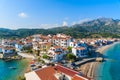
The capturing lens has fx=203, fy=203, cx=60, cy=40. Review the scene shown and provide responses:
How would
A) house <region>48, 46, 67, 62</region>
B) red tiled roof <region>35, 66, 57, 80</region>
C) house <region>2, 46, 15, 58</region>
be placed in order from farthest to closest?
1. house <region>2, 46, 15, 58</region>
2. house <region>48, 46, 67, 62</region>
3. red tiled roof <region>35, 66, 57, 80</region>

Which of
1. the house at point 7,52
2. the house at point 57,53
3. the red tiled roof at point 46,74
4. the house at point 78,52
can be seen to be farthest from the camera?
the house at point 7,52

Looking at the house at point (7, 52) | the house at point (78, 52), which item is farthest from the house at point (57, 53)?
the house at point (7, 52)

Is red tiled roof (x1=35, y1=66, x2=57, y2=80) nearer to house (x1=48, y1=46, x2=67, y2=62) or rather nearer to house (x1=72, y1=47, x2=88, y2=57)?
house (x1=48, y1=46, x2=67, y2=62)

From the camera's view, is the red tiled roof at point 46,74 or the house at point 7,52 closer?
the red tiled roof at point 46,74

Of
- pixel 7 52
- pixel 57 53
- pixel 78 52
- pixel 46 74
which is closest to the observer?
pixel 46 74

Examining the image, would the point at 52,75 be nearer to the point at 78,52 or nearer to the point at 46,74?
the point at 46,74

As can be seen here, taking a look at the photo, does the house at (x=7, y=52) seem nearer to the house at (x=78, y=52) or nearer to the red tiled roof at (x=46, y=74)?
the house at (x=78, y=52)

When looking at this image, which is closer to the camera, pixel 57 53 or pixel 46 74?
pixel 46 74

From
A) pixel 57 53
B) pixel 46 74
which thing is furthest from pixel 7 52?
pixel 46 74

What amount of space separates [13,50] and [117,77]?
34.9ft

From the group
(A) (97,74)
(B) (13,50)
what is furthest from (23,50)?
(A) (97,74)

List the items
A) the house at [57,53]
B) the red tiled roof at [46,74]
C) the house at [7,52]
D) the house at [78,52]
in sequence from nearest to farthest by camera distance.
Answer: the red tiled roof at [46,74] → the house at [57,53] → the house at [78,52] → the house at [7,52]

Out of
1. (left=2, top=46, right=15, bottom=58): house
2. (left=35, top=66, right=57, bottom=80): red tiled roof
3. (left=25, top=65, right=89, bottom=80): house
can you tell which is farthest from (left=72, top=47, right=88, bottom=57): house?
(left=35, top=66, right=57, bottom=80): red tiled roof

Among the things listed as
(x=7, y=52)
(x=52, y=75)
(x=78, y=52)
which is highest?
(x=78, y=52)
